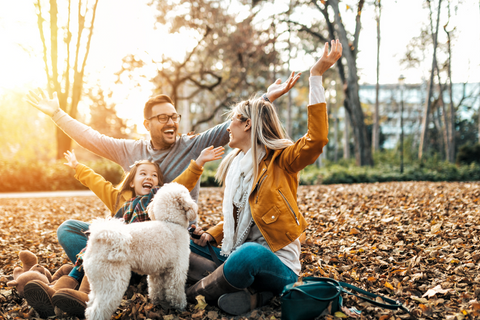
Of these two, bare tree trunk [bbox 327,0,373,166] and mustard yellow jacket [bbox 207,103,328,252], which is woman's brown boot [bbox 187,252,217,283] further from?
bare tree trunk [bbox 327,0,373,166]

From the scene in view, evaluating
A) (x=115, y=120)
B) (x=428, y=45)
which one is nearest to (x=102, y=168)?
(x=115, y=120)

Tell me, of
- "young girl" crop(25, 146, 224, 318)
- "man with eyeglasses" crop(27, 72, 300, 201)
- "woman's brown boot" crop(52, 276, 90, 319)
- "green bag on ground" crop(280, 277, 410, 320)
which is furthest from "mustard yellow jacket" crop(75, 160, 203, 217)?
"green bag on ground" crop(280, 277, 410, 320)

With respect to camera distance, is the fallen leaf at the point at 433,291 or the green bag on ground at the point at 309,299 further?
the fallen leaf at the point at 433,291

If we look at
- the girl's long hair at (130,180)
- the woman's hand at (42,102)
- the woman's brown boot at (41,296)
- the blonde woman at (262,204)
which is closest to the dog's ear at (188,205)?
the blonde woman at (262,204)

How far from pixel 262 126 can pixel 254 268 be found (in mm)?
1141

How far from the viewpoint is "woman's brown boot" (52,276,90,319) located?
2447 millimetres

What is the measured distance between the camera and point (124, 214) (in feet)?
9.89

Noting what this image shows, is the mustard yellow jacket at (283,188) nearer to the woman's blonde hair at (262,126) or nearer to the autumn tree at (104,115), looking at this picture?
the woman's blonde hair at (262,126)

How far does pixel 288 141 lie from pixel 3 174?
14.7 meters

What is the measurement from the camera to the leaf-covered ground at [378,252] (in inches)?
107

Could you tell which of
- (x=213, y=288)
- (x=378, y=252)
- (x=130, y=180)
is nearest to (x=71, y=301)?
(x=213, y=288)

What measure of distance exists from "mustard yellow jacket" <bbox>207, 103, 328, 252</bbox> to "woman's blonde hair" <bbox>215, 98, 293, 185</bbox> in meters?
0.09

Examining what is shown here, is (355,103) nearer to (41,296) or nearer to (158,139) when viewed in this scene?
(158,139)

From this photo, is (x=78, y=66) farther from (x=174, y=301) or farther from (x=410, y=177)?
(x=174, y=301)
